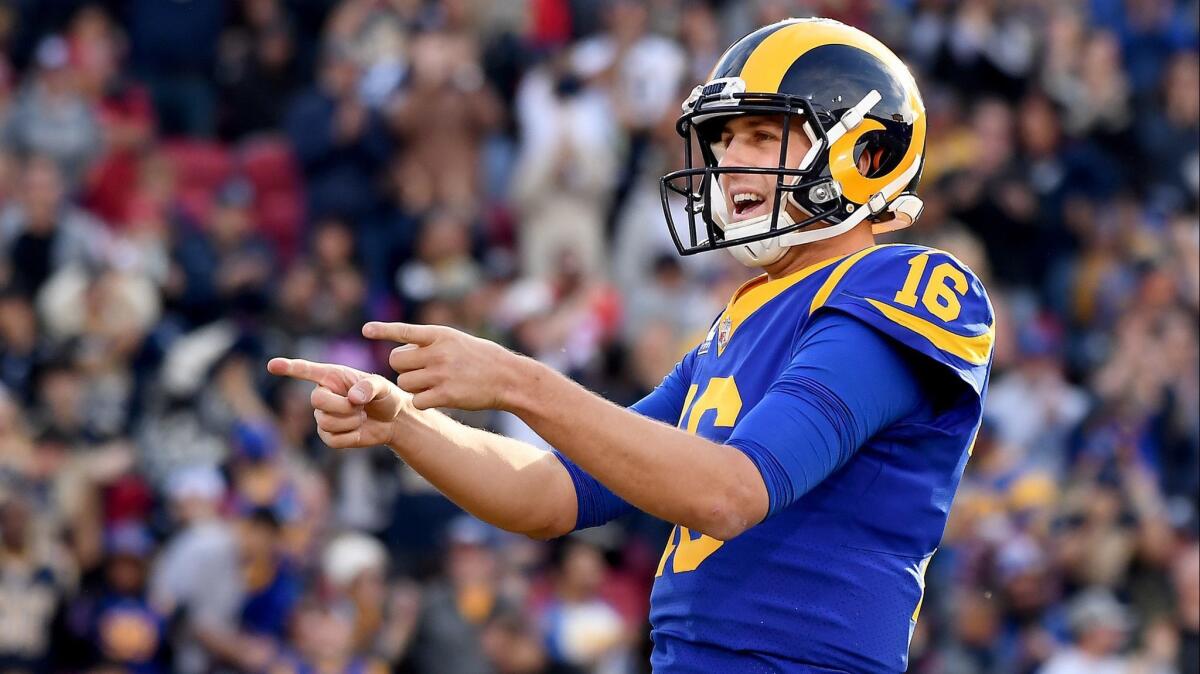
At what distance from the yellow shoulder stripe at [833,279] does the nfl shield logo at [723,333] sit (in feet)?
0.97

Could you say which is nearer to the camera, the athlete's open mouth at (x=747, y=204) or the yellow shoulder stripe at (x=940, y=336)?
the yellow shoulder stripe at (x=940, y=336)

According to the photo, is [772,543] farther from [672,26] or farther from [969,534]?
[672,26]

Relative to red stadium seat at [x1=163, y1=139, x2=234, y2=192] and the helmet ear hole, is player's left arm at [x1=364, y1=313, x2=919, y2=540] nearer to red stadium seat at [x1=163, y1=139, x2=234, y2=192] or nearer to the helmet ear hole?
the helmet ear hole

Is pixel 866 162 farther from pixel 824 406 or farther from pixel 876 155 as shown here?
pixel 824 406

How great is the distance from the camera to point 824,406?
330cm

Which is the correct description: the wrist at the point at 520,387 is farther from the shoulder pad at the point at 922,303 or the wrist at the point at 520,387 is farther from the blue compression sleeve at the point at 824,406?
the shoulder pad at the point at 922,303

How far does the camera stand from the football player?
10.4 ft

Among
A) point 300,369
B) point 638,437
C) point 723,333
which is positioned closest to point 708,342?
point 723,333

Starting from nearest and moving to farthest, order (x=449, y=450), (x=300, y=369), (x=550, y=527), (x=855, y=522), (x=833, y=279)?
(x=300, y=369) < (x=855, y=522) < (x=833, y=279) < (x=449, y=450) < (x=550, y=527)

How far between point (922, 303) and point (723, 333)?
21.9 inches

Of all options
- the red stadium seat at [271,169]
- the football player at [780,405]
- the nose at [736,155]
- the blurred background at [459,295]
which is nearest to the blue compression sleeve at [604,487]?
the football player at [780,405]

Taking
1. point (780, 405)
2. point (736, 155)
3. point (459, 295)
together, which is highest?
point (736, 155)

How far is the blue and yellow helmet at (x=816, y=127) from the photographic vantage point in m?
3.73

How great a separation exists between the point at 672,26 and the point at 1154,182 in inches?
151
